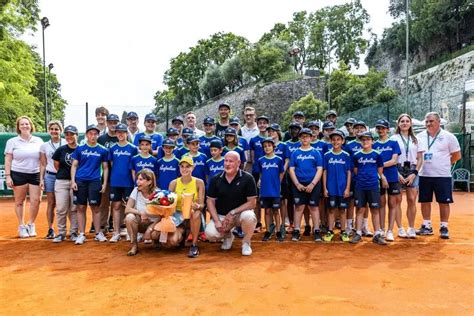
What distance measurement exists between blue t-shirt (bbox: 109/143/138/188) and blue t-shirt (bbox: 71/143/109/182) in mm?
211

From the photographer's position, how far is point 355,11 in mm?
57156

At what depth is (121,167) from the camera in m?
6.51

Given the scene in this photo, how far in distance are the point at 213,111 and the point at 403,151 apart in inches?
1585

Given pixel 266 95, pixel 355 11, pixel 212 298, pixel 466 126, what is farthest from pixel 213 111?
pixel 212 298

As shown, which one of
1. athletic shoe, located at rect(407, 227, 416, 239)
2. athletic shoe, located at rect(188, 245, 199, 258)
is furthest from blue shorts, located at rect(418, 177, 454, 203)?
athletic shoe, located at rect(188, 245, 199, 258)

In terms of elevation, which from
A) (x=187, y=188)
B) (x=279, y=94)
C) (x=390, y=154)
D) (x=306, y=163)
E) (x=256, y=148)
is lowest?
(x=187, y=188)

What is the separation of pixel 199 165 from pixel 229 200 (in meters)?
0.92

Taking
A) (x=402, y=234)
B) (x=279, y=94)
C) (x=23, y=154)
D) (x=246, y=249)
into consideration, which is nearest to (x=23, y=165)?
(x=23, y=154)

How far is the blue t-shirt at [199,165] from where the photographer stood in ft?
21.5

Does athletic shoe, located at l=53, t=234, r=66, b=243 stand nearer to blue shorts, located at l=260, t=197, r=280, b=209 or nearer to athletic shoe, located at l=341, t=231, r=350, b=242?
blue shorts, located at l=260, t=197, r=280, b=209

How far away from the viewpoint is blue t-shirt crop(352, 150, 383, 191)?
630 centimetres

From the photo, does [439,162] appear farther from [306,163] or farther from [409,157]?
[306,163]

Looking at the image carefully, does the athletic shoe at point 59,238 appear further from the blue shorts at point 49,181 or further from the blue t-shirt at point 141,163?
the blue t-shirt at point 141,163

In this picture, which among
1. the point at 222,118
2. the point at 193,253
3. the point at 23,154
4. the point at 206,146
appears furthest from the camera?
the point at 222,118
